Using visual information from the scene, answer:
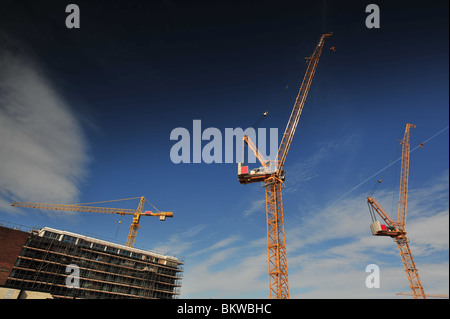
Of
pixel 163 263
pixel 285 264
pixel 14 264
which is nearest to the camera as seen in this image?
pixel 285 264

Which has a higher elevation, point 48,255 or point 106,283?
point 48,255

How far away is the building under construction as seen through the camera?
56.4m

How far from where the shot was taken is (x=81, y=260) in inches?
2709

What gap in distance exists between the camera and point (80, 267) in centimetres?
6775

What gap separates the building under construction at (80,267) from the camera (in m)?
56.4
